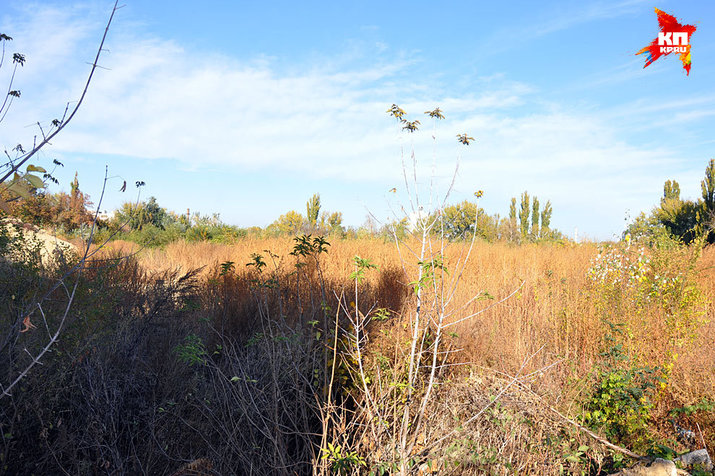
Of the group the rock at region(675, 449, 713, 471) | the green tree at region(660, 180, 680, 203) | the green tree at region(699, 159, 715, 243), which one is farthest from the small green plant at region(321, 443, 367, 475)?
the green tree at region(660, 180, 680, 203)

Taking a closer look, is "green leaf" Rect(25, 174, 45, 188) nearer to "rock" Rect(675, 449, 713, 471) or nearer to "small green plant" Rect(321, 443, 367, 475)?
"small green plant" Rect(321, 443, 367, 475)

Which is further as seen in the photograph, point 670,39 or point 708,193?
point 708,193

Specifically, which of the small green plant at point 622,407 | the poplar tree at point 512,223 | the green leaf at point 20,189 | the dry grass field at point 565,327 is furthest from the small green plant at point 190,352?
the poplar tree at point 512,223

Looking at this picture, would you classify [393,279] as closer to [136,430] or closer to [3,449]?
[136,430]

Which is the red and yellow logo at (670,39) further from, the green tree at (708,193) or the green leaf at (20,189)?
the green tree at (708,193)

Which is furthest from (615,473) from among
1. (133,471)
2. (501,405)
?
(133,471)

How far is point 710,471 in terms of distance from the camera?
10.0 ft

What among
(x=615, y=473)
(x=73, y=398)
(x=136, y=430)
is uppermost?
(x=73, y=398)

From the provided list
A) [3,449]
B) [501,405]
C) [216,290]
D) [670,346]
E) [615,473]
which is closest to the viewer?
[3,449]

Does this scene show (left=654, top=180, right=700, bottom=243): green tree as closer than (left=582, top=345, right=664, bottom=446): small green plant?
No

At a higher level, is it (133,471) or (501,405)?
(501,405)

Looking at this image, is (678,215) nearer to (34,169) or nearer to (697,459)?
(697,459)

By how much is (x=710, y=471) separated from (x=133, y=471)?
3.91m

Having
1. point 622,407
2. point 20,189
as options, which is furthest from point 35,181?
point 622,407
